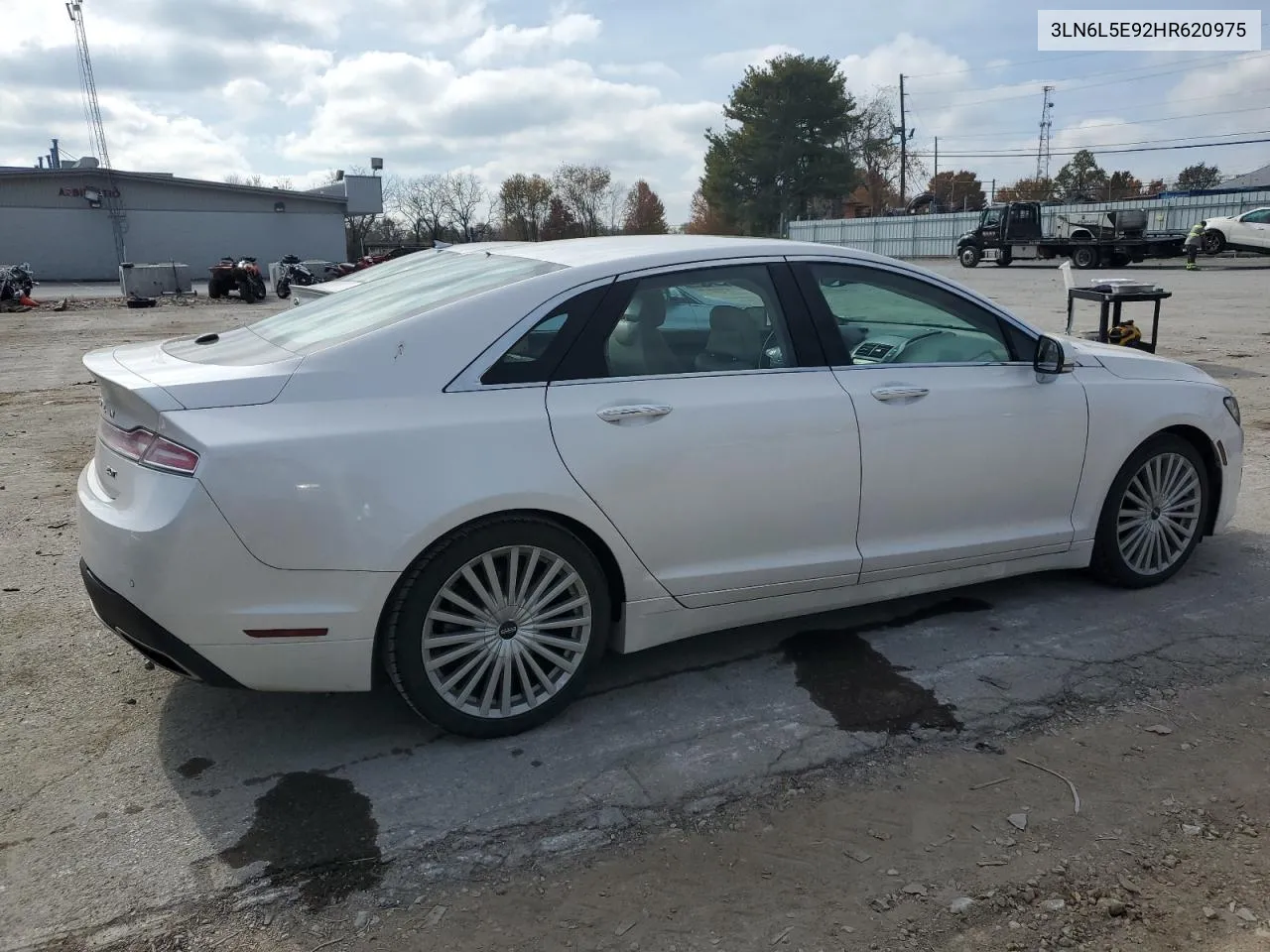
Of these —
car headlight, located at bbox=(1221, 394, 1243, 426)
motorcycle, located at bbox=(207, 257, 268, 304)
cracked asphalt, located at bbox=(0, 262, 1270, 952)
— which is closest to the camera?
cracked asphalt, located at bbox=(0, 262, 1270, 952)

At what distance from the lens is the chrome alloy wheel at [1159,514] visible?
4469mm

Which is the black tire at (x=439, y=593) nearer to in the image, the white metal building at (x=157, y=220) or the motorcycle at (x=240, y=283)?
the motorcycle at (x=240, y=283)

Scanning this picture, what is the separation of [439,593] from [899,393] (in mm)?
1880

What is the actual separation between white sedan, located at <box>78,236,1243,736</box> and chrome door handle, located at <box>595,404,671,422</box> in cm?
1

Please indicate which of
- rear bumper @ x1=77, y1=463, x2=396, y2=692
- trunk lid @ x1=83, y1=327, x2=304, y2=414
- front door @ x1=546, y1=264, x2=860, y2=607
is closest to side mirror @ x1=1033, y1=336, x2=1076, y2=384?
front door @ x1=546, y1=264, x2=860, y2=607

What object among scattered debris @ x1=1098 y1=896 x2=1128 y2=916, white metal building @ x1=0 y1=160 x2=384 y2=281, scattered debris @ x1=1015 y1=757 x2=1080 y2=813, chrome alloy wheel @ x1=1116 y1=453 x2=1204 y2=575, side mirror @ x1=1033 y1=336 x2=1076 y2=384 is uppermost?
white metal building @ x1=0 y1=160 x2=384 y2=281

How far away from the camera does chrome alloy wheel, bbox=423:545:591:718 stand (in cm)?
313

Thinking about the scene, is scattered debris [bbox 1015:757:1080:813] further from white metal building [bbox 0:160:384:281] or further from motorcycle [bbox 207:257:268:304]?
white metal building [bbox 0:160:384:281]

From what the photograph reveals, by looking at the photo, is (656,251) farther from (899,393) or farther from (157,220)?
(157,220)

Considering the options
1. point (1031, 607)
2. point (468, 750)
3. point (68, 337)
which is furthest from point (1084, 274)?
point (468, 750)

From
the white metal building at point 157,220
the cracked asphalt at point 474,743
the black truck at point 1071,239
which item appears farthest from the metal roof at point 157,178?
the cracked asphalt at point 474,743

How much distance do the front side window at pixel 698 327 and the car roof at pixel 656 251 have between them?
0.07 meters

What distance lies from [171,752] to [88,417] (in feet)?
Result: 24.7

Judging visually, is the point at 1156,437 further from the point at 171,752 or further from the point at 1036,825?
the point at 171,752
